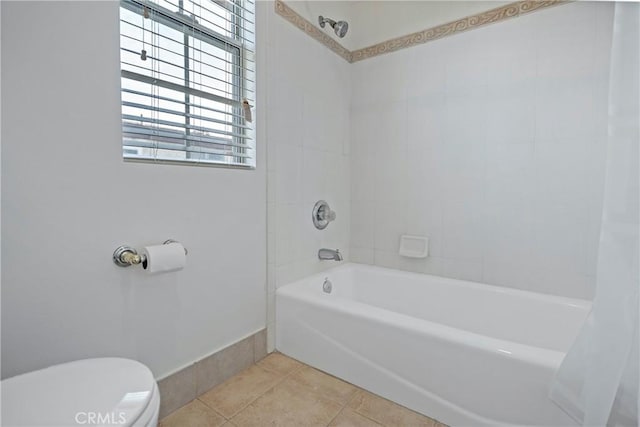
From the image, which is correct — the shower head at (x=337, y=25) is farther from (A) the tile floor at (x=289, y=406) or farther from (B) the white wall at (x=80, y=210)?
(A) the tile floor at (x=289, y=406)

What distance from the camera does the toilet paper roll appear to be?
1181 mm

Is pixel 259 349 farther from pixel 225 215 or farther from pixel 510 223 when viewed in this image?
→ pixel 510 223

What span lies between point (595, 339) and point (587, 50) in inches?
61.8

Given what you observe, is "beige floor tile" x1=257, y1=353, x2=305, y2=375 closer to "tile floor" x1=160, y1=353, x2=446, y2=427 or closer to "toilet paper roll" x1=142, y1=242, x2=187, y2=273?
"tile floor" x1=160, y1=353, x2=446, y2=427

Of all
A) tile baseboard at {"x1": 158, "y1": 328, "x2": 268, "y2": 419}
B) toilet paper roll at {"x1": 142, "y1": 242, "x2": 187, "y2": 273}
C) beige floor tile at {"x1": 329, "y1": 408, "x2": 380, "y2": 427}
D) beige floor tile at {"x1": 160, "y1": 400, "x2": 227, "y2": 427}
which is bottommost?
beige floor tile at {"x1": 160, "y1": 400, "x2": 227, "y2": 427}

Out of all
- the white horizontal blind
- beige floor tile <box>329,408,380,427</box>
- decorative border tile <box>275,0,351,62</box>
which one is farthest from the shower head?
beige floor tile <box>329,408,380,427</box>

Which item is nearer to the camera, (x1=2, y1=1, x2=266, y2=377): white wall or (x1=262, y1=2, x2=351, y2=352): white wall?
(x1=2, y1=1, x2=266, y2=377): white wall

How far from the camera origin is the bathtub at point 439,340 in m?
1.17

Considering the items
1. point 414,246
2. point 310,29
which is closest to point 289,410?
point 414,246

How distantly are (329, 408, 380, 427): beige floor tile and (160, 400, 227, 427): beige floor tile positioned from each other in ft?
1.59

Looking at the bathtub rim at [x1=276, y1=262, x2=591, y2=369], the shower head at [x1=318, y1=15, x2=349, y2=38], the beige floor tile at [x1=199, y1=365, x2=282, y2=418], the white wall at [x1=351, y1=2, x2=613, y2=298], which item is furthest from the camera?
the shower head at [x1=318, y1=15, x2=349, y2=38]

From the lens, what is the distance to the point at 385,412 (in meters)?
1.40

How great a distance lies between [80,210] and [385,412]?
148 centimetres

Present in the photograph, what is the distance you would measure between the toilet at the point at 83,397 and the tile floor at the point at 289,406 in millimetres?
615
